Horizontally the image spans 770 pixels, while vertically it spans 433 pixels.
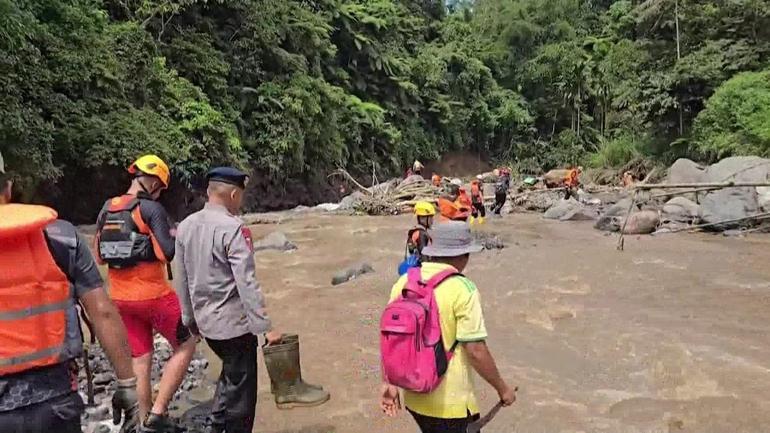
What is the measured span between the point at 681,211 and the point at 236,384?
14564 millimetres

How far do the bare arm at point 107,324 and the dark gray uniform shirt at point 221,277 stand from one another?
106cm

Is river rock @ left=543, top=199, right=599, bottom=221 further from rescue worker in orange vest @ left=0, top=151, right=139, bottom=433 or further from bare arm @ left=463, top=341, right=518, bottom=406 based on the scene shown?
rescue worker in orange vest @ left=0, top=151, right=139, bottom=433

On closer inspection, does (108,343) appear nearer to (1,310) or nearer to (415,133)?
(1,310)

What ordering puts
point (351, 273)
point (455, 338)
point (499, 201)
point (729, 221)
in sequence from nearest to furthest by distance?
point (455, 338) → point (351, 273) → point (729, 221) → point (499, 201)

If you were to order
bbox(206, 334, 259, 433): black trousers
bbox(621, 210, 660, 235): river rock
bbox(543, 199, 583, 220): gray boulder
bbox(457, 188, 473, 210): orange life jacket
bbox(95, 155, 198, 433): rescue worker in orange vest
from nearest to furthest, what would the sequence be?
bbox(206, 334, 259, 433): black trousers < bbox(95, 155, 198, 433): rescue worker in orange vest < bbox(457, 188, 473, 210): orange life jacket < bbox(621, 210, 660, 235): river rock < bbox(543, 199, 583, 220): gray boulder

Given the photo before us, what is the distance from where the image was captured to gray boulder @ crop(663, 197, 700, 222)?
15.4m

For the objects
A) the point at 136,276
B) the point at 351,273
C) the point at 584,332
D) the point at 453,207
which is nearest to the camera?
the point at 136,276

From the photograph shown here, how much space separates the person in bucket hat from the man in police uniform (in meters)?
1.03

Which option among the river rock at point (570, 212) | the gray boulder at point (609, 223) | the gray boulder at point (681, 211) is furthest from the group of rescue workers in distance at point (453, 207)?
the gray boulder at point (681, 211)

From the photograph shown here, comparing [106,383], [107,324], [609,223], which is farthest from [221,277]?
[609,223]

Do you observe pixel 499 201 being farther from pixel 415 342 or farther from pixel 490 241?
pixel 415 342

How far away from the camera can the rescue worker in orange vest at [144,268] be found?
12.1ft

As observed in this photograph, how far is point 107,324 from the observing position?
Answer: 7.21 feet

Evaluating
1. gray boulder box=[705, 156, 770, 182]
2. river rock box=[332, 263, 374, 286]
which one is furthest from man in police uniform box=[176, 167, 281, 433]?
gray boulder box=[705, 156, 770, 182]
